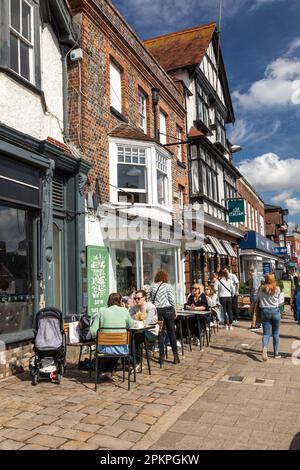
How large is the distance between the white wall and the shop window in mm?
1567

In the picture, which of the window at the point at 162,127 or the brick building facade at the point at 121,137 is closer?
the brick building facade at the point at 121,137

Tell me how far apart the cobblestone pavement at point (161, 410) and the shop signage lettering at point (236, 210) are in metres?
14.7

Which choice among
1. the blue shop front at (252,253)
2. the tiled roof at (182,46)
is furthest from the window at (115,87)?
the blue shop front at (252,253)

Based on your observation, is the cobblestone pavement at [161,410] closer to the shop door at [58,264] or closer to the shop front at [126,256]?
the shop door at [58,264]

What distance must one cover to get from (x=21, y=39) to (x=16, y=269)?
14.1 ft

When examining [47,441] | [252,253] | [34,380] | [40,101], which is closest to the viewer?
[47,441]

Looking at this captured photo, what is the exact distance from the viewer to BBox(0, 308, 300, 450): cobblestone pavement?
427 centimetres

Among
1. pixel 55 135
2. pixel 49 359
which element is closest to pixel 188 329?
pixel 49 359

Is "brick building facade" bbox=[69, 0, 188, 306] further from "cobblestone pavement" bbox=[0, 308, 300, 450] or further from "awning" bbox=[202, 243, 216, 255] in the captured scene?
"cobblestone pavement" bbox=[0, 308, 300, 450]

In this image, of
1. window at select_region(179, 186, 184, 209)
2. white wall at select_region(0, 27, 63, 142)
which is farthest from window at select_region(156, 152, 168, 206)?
white wall at select_region(0, 27, 63, 142)

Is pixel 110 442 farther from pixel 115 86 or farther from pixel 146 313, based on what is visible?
pixel 115 86

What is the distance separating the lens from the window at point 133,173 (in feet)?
38.7

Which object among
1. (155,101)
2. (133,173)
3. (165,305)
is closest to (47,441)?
(165,305)

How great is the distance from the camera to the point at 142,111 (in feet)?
46.8
